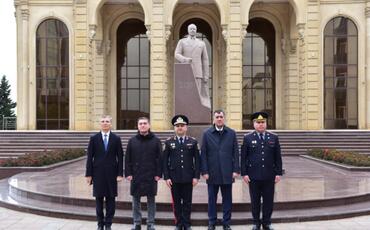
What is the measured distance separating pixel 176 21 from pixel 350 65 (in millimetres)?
12092

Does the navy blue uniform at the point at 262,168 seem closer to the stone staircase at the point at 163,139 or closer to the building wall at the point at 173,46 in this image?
the stone staircase at the point at 163,139

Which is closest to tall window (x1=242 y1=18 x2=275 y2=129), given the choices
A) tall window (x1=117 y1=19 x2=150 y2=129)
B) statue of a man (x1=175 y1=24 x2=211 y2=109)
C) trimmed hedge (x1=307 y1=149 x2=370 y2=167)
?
tall window (x1=117 y1=19 x2=150 y2=129)

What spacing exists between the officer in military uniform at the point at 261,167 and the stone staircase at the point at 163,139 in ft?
52.2

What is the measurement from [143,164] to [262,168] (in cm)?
192

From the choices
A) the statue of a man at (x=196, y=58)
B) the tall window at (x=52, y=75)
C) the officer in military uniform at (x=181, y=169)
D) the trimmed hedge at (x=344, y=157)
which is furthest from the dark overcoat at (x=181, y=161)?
the tall window at (x=52, y=75)

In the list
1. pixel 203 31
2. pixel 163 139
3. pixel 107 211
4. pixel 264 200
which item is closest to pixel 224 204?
pixel 264 200

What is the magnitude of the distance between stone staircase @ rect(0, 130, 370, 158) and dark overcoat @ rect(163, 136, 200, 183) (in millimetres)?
16355

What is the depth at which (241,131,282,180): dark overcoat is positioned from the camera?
27.3 ft

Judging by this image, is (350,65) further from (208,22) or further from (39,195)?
(39,195)

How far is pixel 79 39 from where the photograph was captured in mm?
32562

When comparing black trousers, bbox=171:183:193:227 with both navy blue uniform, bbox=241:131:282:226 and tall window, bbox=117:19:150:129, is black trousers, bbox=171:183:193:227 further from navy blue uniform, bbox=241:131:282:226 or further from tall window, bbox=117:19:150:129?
tall window, bbox=117:19:150:129

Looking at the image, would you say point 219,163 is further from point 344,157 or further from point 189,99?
point 344,157

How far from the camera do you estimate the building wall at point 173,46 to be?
31688 mm

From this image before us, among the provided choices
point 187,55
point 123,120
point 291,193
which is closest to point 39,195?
point 291,193
